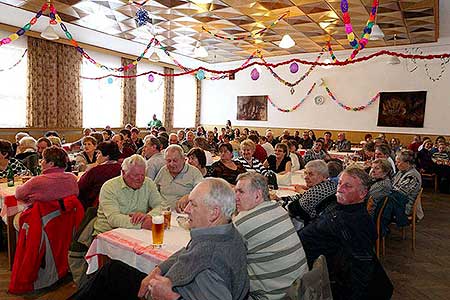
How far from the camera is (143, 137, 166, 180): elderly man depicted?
4.34 meters

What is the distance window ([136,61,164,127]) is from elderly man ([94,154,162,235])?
998 centimetres

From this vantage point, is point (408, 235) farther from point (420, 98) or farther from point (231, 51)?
point (231, 51)

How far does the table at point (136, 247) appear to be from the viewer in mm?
2049

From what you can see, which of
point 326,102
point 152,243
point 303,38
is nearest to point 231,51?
point 303,38

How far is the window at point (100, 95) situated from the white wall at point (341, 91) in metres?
5.03

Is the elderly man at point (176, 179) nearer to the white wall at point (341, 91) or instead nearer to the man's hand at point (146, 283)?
the man's hand at point (146, 283)

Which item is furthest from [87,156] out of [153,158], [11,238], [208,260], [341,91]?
[341,91]

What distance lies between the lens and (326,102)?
41.8ft

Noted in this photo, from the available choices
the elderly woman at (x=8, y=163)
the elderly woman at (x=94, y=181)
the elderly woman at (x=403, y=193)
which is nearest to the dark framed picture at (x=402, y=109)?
the elderly woman at (x=403, y=193)

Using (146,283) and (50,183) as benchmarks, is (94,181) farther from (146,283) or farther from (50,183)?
(146,283)

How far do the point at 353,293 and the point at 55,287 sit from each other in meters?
2.68

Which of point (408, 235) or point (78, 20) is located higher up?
point (78, 20)

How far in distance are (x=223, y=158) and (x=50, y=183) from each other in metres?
2.16

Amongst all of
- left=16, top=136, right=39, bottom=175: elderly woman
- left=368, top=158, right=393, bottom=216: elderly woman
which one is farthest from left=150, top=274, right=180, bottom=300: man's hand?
left=16, top=136, right=39, bottom=175: elderly woman
